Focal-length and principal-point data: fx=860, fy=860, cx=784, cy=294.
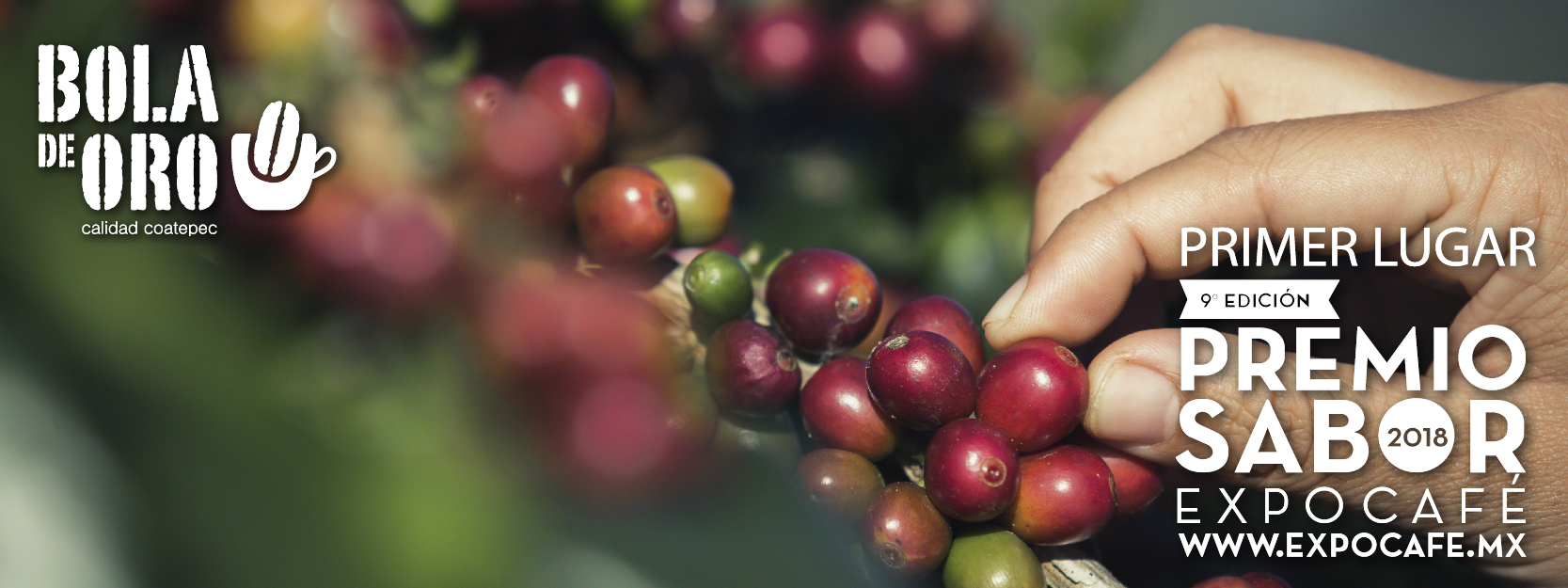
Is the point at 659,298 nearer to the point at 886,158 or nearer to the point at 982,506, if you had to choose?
the point at 982,506

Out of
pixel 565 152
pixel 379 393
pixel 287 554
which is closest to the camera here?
pixel 287 554

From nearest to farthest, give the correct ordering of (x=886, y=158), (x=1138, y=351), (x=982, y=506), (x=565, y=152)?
(x=982, y=506)
(x=565, y=152)
(x=1138, y=351)
(x=886, y=158)

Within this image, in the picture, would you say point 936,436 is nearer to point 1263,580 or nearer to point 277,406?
point 1263,580

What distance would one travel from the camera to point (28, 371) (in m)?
0.42

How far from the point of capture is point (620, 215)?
1.20m

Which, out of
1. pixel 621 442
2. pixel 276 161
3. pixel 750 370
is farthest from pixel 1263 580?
pixel 276 161

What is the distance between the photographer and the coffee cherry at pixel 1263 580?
117 centimetres

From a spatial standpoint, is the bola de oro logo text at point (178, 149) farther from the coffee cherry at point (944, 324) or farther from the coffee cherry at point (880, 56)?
the coffee cherry at point (880, 56)

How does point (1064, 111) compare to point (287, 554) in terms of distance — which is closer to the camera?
point (287, 554)

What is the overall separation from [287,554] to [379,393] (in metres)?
0.19

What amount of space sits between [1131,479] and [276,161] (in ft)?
3.66

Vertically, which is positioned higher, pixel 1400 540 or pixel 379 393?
pixel 379 393

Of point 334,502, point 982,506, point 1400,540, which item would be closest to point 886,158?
point 982,506

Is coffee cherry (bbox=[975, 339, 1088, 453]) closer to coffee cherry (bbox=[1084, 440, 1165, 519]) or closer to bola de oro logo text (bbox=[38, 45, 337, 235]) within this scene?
coffee cherry (bbox=[1084, 440, 1165, 519])
